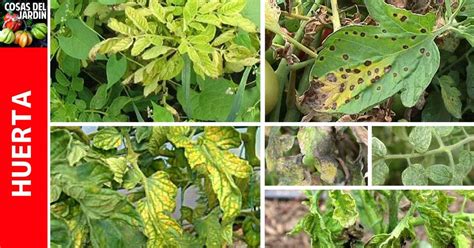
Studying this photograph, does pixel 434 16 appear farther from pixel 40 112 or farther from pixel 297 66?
pixel 40 112

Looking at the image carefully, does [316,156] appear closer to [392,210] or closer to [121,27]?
[392,210]

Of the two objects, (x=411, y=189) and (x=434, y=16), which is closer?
(x=434, y=16)

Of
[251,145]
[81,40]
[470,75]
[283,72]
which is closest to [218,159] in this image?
[251,145]

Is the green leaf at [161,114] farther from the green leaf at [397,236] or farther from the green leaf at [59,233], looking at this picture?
the green leaf at [397,236]

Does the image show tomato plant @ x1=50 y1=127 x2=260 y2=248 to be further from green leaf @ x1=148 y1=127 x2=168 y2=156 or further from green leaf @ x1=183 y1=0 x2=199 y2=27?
green leaf @ x1=183 y1=0 x2=199 y2=27

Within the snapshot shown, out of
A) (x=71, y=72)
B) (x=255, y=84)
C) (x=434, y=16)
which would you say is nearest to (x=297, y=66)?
(x=255, y=84)

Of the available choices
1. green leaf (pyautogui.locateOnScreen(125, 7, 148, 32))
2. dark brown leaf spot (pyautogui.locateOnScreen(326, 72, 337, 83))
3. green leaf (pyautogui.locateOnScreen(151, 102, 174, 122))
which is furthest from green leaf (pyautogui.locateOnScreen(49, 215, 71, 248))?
dark brown leaf spot (pyautogui.locateOnScreen(326, 72, 337, 83))

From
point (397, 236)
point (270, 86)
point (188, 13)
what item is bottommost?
point (397, 236)
